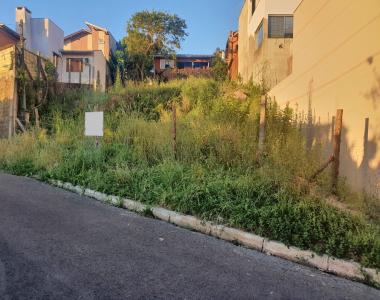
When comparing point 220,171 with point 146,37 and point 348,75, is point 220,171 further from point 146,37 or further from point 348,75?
point 146,37

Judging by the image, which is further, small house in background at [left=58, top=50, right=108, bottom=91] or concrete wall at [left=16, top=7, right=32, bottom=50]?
concrete wall at [left=16, top=7, right=32, bottom=50]

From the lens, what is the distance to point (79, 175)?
7.47m

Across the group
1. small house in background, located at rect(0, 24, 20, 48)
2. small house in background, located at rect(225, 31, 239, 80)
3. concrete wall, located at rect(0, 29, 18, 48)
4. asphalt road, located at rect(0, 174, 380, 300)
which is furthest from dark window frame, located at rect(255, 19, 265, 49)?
concrete wall, located at rect(0, 29, 18, 48)

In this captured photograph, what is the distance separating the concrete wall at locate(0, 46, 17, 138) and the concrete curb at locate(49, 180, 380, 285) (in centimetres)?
952

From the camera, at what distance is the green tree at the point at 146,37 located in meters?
29.0

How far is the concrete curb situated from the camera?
11.9 feet

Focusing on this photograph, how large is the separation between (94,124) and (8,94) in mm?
7603

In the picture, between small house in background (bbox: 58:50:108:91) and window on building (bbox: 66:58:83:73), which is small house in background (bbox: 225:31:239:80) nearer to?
small house in background (bbox: 58:50:108:91)

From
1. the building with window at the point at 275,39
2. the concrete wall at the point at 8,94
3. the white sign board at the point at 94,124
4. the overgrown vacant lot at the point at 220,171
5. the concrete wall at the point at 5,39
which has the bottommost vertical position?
the overgrown vacant lot at the point at 220,171

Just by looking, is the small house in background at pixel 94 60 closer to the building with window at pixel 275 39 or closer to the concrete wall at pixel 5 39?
the concrete wall at pixel 5 39

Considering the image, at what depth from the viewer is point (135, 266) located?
3.59 metres

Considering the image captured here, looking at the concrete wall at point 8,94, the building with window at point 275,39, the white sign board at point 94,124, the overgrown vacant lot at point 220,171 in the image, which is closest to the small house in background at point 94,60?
the concrete wall at point 8,94

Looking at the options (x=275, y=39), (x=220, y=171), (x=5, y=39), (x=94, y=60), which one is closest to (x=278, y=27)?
(x=275, y=39)

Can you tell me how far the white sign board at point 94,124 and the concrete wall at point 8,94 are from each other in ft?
21.0
